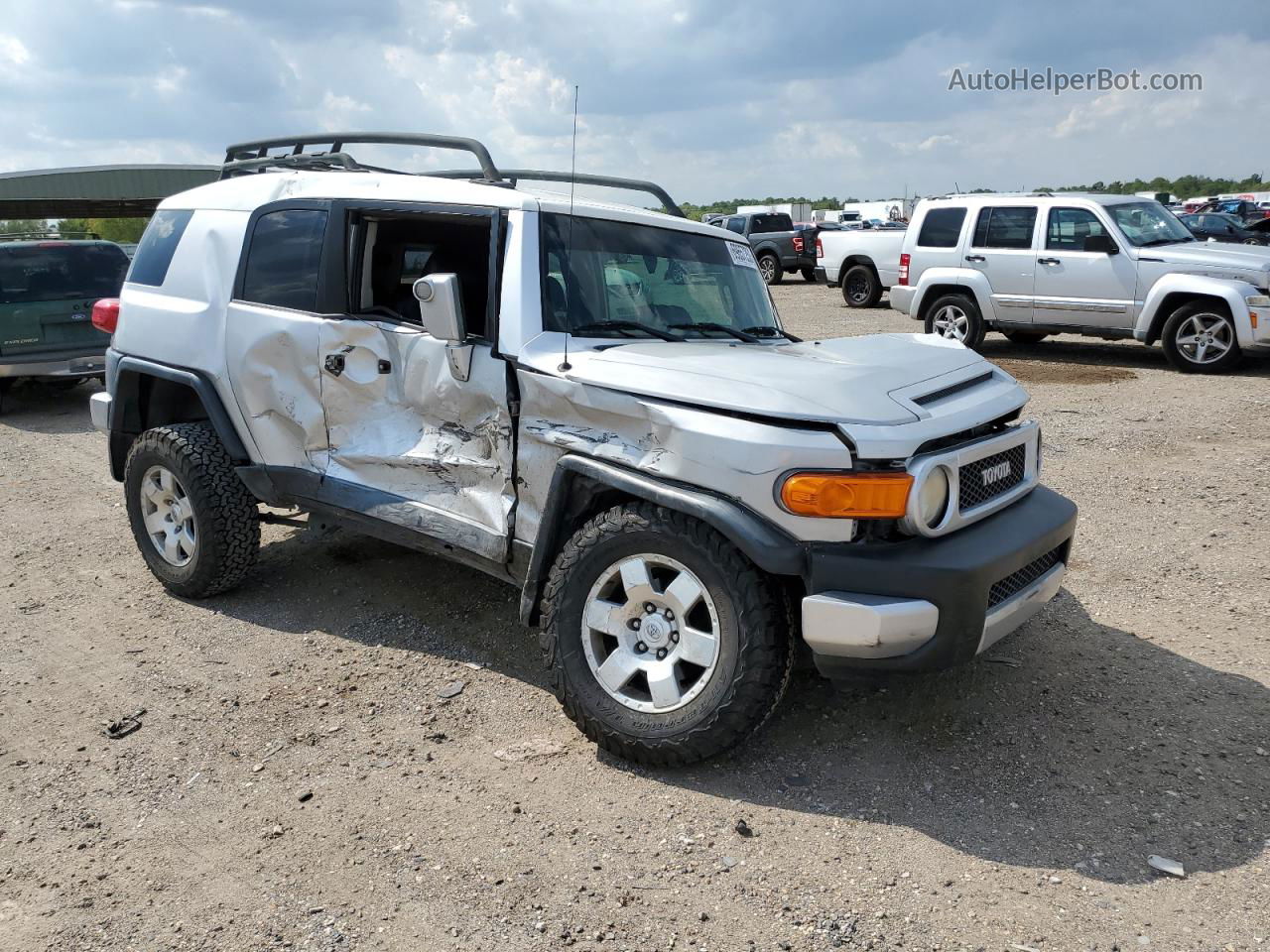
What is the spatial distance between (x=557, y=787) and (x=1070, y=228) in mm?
11108

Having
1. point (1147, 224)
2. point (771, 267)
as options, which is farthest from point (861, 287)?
point (1147, 224)

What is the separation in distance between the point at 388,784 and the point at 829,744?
156 cm

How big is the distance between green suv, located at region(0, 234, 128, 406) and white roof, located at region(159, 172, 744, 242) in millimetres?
5976

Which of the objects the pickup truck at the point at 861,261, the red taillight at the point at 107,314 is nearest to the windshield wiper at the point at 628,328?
the red taillight at the point at 107,314

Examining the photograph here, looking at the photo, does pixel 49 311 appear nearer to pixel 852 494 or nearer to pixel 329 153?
pixel 329 153

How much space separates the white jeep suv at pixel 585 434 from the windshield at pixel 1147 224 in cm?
894

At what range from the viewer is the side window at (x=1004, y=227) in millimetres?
12641

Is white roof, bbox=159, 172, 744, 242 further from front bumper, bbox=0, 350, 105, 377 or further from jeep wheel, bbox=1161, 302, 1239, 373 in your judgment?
A: jeep wheel, bbox=1161, 302, 1239, 373

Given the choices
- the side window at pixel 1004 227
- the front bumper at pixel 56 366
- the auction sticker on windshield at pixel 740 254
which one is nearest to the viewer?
the auction sticker on windshield at pixel 740 254

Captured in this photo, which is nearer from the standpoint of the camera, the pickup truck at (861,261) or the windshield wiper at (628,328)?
the windshield wiper at (628,328)

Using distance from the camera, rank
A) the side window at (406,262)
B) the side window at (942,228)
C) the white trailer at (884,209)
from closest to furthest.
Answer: the side window at (406,262) < the side window at (942,228) < the white trailer at (884,209)

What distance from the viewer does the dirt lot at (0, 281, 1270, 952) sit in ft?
9.26

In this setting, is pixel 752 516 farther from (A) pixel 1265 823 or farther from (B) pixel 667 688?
(A) pixel 1265 823

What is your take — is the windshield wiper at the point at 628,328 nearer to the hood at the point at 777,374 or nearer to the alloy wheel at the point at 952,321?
the hood at the point at 777,374
